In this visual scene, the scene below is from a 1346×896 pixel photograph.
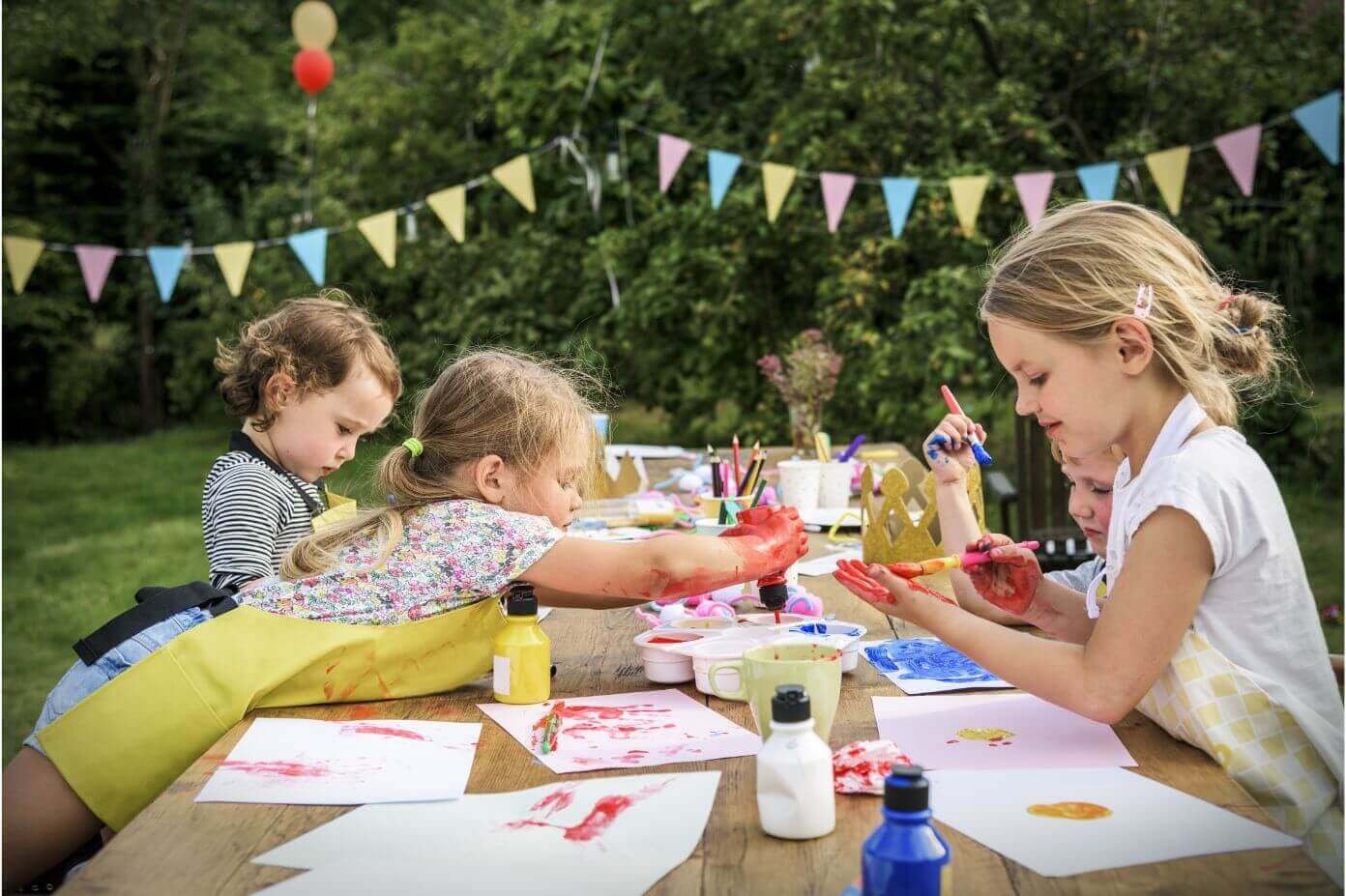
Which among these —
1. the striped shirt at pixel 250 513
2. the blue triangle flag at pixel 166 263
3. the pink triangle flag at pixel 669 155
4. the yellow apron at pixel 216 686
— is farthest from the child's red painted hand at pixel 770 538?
the blue triangle flag at pixel 166 263

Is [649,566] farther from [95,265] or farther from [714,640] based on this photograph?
[95,265]

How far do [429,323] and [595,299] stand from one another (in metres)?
1.17

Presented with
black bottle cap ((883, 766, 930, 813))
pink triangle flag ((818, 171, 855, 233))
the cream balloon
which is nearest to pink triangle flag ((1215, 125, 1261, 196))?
pink triangle flag ((818, 171, 855, 233))

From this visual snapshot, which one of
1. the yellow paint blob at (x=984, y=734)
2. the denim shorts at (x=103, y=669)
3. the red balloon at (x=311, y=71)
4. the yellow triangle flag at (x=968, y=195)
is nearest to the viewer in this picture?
the yellow paint blob at (x=984, y=734)

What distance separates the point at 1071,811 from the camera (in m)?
1.21

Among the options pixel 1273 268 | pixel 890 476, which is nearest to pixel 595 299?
pixel 1273 268

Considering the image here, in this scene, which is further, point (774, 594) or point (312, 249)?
point (312, 249)

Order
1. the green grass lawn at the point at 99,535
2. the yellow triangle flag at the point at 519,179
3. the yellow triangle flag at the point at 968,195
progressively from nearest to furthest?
the green grass lawn at the point at 99,535
the yellow triangle flag at the point at 968,195
the yellow triangle flag at the point at 519,179

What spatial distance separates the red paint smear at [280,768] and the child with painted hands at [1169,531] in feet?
2.04

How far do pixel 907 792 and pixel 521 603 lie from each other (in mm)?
795

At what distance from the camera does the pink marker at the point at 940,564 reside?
5.18ft

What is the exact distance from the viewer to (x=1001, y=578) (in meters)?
1.78

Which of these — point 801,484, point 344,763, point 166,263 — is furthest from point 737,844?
point 166,263

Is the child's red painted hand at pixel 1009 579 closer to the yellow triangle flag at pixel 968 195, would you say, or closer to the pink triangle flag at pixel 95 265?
the yellow triangle flag at pixel 968 195
